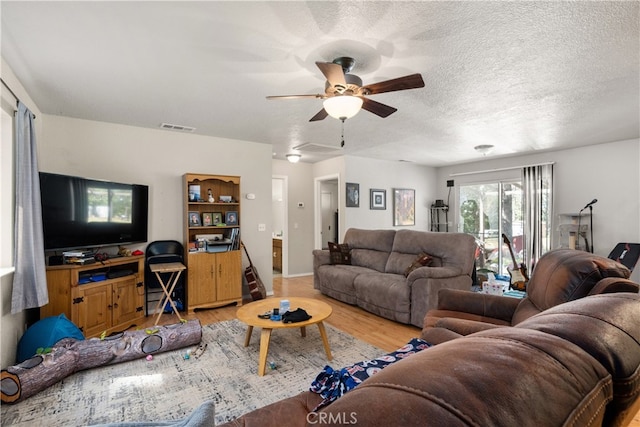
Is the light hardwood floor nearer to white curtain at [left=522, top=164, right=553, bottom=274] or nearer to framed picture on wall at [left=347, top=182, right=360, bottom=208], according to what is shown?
framed picture on wall at [left=347, top=182, right=360, bottom=208]

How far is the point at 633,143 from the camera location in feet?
15.5

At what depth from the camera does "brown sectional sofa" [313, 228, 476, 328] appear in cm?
347

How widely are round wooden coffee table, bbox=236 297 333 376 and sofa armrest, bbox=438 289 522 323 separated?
1045mm

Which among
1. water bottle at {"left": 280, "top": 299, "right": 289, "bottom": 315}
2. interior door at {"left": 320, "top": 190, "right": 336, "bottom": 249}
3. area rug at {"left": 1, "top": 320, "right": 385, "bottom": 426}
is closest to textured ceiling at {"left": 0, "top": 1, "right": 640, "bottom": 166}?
water bottle at {"left": 280, "top": 299, "right": 289, "bottom": 315}

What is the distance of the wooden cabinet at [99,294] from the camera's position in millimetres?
3023

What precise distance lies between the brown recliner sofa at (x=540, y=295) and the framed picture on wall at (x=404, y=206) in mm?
4467

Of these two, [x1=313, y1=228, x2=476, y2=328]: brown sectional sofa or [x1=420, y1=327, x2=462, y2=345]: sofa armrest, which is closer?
[x1=420, y1=327, x2=462, y2=345]: sofa armrest

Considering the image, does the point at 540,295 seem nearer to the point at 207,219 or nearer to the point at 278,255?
the point at 207,219

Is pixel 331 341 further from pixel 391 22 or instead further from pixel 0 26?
pixel 0 26

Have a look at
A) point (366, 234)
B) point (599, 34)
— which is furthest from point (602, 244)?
point (599, 34)

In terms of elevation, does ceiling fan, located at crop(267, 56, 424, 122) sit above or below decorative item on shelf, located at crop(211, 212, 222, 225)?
above

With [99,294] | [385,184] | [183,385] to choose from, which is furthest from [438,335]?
[385,184]

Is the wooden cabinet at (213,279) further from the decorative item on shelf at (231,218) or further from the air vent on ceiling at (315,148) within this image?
the air vent on ceiling at (315,148)

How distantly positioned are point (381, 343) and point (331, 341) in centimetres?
51
